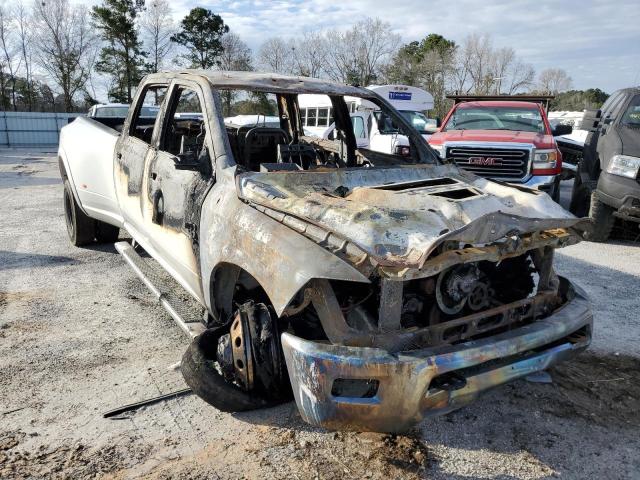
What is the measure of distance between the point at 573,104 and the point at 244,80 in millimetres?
45637

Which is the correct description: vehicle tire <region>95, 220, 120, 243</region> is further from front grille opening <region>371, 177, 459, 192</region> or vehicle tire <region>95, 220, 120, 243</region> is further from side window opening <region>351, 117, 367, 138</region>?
side window opening <region>351, 117, 367, 138</region>

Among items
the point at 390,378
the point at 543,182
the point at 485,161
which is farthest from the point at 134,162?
the point at 543,182

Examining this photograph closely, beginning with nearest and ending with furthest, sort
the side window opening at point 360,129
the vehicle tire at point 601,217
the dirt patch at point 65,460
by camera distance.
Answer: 1. the dirt patch at point 65,460
2. the vehicle tire at point 601,217
3. the side window opening at point 360,129

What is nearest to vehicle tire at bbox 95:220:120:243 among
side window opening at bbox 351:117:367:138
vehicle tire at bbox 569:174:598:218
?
vehicle tire at bbox 569:174:598:218

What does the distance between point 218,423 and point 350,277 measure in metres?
1.27

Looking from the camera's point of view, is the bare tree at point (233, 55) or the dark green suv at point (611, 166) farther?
the bare tree at point (233, 55)

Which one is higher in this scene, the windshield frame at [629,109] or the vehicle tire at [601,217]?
the windshield frame at [629,109]

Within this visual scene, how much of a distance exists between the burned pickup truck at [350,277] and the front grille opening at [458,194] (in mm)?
14

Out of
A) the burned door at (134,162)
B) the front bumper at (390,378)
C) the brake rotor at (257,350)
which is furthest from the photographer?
the burned door at (134,162)

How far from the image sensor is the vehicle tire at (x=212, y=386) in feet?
9.19

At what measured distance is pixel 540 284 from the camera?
9.96ft

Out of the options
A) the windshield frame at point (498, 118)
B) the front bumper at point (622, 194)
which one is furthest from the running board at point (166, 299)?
the windshield frame at point (498, 118)

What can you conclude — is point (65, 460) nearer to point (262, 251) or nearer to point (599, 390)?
point (262, 251)

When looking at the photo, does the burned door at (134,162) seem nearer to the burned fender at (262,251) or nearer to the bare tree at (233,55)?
the burned fender at (262,251)
